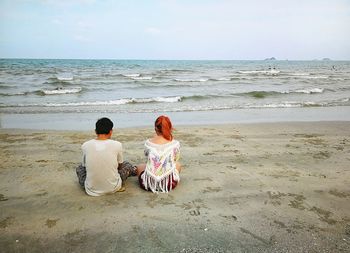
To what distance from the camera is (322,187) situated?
178 inches

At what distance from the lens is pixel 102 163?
3900mm

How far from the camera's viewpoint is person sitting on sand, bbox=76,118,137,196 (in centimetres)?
388

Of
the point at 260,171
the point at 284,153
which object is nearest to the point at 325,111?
the point at 284,153

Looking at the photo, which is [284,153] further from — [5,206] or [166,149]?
[5,206]

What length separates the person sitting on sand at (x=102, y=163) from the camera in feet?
12.7

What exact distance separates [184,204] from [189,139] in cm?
344

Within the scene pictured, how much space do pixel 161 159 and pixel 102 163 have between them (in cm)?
80

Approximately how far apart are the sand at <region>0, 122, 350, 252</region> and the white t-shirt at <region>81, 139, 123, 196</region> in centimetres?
14

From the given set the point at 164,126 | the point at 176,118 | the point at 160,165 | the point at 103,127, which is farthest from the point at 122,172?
the point at 176,118

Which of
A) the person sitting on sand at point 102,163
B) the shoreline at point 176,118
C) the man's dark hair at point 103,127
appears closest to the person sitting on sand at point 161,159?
the person sitting on sand at point 102,163

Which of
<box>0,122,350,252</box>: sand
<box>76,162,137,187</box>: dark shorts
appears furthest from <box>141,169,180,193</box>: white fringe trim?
<box>76,162,137,187</box>: dark shorts

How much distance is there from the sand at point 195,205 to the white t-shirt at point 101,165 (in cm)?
14

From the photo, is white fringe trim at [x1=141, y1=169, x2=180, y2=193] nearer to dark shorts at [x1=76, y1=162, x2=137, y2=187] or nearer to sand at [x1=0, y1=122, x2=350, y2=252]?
sand at [x1=0, y1=122, x2=350, y2=252]

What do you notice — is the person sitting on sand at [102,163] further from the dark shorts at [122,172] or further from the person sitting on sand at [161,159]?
the person sitting on sand at [161,159]
